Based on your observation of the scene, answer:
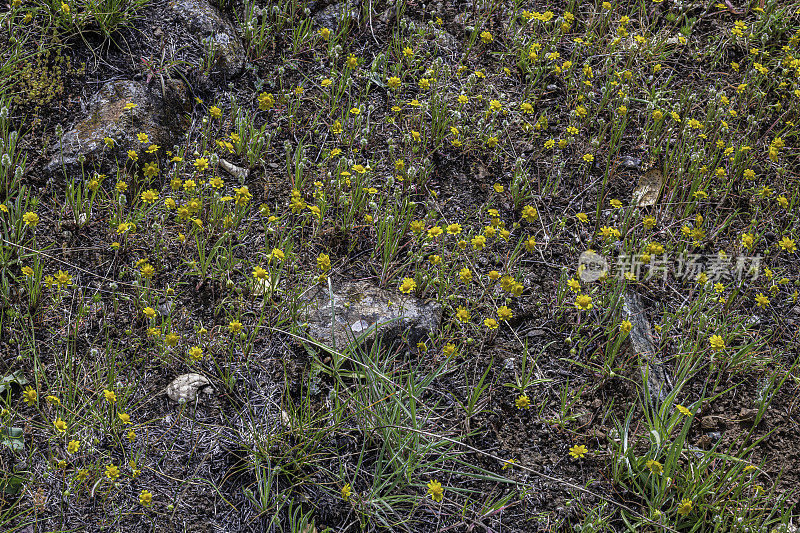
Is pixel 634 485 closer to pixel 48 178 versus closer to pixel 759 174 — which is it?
pixel 759 174

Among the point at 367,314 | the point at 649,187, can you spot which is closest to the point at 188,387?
the point at 367,314

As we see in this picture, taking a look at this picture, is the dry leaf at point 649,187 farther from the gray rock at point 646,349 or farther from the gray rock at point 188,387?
the gray rock at point 188,387

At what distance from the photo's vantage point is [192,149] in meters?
3.79

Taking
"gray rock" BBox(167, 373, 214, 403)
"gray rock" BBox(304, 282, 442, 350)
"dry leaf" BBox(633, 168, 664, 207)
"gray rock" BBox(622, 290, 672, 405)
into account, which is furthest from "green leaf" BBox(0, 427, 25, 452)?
"dry leaf" BBox(633, 168, 664, 207)

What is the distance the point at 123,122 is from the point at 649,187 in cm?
315

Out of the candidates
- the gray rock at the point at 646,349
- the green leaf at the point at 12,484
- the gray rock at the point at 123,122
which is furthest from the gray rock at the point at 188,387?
the gray rock at the point at 646,349

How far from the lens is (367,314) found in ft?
10.6

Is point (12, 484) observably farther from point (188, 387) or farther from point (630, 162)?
point (630, 162)

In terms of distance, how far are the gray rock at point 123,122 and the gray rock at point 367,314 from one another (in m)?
1.38

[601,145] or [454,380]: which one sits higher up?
[601,145]

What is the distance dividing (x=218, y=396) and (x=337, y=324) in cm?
65

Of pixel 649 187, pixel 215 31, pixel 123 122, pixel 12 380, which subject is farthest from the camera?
pixel 215 31

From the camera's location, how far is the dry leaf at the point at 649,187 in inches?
154

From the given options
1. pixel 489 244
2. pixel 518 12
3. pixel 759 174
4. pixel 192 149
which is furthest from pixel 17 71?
pixel 759 174
